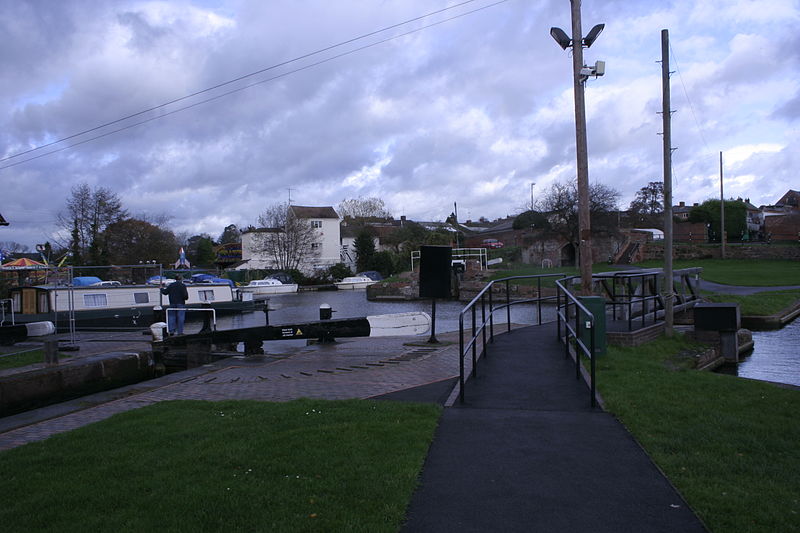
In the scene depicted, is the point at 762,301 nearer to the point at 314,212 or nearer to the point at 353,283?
the point at 353,283

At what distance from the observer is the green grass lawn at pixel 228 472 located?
3842mm

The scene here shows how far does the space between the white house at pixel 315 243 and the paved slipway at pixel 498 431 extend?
206 feet

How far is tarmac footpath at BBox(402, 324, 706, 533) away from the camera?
382 centimetres

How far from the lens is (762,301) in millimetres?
23188

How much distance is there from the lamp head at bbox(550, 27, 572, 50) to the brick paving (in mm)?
7264

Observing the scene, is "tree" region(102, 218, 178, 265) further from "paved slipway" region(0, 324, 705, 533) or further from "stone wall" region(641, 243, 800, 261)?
"paved slipway" region(0, 324, 705, 533)

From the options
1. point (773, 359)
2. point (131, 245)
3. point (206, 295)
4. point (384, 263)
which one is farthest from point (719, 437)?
point (384, 263)

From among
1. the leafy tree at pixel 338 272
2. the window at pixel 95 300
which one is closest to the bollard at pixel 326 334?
the window at pixel 95 300

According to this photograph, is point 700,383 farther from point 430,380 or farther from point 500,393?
point 430,380

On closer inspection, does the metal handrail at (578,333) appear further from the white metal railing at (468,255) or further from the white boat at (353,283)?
the white boat at (353,283)

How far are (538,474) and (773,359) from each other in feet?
41.5

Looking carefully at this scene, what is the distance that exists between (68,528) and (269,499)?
1265 mm

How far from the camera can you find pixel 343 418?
6258 millimetres

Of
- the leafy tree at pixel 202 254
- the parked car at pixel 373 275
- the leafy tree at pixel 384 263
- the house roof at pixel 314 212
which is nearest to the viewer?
the parked car at pixel 373 275
